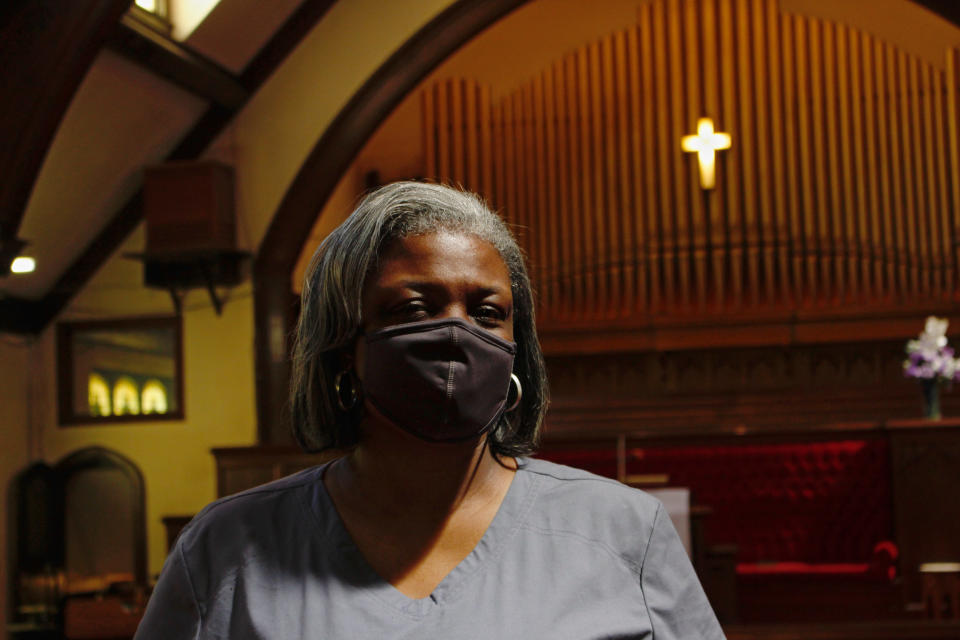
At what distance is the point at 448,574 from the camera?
3.98 ft

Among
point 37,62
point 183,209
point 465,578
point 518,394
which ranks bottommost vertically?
point 465,578

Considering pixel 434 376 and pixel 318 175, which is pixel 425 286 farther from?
pixel 318 175

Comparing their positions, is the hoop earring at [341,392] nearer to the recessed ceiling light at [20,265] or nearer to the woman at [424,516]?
the woman at [424,516]

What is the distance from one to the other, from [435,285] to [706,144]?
6.20 metres

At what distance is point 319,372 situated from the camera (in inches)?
53.0

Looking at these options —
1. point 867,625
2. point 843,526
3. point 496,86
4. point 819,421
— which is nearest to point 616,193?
point 496,86

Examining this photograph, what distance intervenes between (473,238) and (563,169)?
6257 mm

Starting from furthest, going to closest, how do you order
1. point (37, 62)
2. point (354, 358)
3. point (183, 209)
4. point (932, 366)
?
point (183, 209), point (932, 366), point (37, 62), point (354, 358)

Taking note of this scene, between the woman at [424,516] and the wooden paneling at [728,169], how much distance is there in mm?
6029

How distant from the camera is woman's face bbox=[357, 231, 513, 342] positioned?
124 cm

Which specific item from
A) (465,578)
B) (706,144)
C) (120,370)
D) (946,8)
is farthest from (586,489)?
(120,370)

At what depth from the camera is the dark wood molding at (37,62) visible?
495cm

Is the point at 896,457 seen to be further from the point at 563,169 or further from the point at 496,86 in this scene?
the point at 496,86

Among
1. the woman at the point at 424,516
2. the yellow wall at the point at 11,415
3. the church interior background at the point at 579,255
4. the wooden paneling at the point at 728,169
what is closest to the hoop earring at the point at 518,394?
the woman at the point at 424,516
